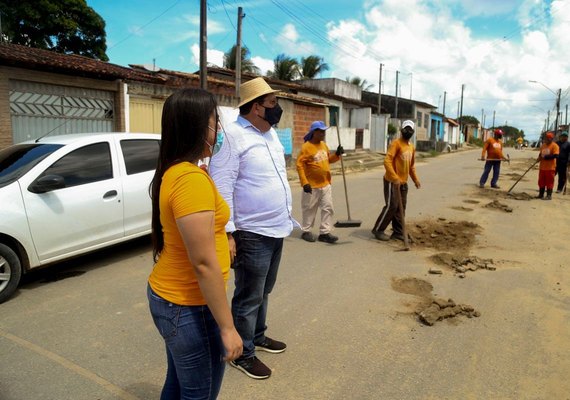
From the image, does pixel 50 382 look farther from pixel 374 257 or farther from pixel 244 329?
pixel 374 257

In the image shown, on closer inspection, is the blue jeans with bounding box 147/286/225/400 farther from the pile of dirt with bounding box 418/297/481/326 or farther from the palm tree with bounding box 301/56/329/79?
the palm tree with bounding box 301/56/329/79

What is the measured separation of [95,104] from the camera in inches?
473

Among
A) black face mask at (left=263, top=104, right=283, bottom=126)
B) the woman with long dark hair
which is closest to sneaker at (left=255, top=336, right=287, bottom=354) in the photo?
the woman with long dark hair

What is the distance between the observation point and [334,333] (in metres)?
3.65

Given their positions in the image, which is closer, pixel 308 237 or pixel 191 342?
pixel 191 342

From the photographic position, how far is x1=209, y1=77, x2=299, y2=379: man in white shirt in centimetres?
278

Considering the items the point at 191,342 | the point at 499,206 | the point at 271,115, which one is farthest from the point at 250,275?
the point at 499,206

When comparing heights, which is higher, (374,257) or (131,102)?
(131,102)

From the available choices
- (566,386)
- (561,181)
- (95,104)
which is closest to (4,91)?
(95,104)

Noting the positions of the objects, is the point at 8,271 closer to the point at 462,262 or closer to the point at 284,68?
the point at 462,262

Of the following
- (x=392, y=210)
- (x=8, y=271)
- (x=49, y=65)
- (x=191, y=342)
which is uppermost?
(x=49, y=65)

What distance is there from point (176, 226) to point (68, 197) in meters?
3.62

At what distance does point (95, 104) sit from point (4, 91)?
243 centimetres

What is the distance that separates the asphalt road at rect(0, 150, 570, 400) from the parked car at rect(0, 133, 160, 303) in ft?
1.26
